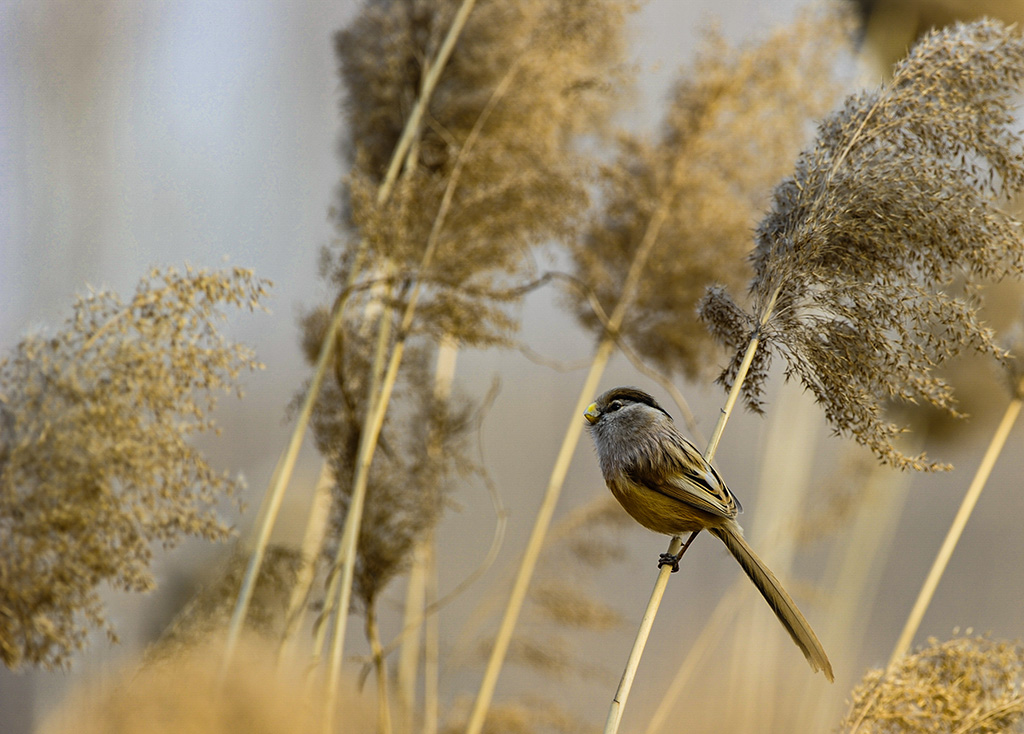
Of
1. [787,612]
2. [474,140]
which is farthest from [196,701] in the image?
[474,140]

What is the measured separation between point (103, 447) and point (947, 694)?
1182mm

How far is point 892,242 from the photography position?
79cm

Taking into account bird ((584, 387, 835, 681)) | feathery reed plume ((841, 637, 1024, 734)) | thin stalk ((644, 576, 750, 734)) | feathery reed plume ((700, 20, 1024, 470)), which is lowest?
thin stalk ((644, 576, 750, 734))

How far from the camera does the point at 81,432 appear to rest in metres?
1.02

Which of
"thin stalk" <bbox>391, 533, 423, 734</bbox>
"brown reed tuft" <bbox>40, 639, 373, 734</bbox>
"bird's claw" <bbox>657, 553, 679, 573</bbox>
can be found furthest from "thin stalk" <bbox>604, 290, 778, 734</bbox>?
"thin stalk" <bbox>391, 533, 423, 734</bbox>

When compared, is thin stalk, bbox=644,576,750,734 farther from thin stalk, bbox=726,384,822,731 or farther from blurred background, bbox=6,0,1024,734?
blurred background, bbox=6,0,1024,734

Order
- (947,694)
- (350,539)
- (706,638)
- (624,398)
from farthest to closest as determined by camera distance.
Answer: (706,638), (350,539), (947,694), (624,398)

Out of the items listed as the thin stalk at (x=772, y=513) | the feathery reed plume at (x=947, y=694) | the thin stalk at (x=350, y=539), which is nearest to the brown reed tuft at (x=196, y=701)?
the thin stalk at (x=350, y=539)

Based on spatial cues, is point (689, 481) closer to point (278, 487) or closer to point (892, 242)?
point (892, 242)

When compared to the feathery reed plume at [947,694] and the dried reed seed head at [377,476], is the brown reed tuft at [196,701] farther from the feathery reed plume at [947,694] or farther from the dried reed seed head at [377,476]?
the feathery reed plume at [947,694]

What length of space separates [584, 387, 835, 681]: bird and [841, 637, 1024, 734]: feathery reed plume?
0.36 meters

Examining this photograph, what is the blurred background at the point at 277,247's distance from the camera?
5.98 ft

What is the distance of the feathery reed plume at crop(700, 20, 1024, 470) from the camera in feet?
2.48

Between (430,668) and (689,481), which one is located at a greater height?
(689,481)
